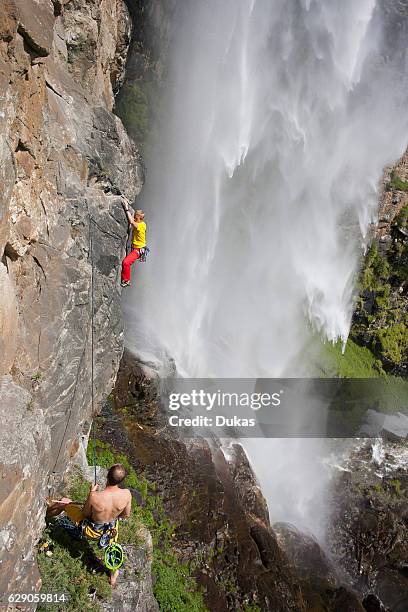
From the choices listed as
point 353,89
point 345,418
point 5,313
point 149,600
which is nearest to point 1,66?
point 5,313

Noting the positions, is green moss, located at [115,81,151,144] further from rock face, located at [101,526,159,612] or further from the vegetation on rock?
the vegetation on rock

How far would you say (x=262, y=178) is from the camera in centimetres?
1952

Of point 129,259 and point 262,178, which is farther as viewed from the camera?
point 262,178

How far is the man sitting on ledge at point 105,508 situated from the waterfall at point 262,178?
688 cm

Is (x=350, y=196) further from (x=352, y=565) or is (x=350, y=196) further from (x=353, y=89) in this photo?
(x=352, y=565)

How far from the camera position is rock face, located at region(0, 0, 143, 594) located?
175 inches

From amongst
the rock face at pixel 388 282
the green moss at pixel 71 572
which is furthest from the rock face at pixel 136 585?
the rock face at pixel 388 282

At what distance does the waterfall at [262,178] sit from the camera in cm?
1600

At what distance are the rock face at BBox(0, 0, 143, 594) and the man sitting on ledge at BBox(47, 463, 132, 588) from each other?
495 mm

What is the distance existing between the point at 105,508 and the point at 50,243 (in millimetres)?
3324

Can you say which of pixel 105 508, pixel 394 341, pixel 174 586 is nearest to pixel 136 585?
pixel 105 508

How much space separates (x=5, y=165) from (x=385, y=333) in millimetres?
24553

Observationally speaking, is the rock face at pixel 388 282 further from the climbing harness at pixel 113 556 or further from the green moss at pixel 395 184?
the climbing harness at pixel 113 556

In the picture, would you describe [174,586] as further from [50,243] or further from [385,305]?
[385,305]
